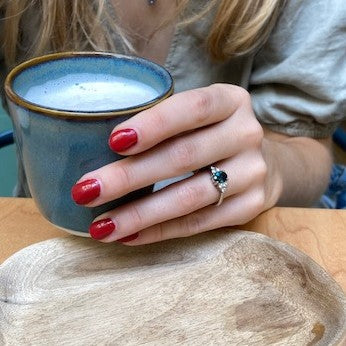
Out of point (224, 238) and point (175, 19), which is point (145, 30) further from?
point (224, 238)

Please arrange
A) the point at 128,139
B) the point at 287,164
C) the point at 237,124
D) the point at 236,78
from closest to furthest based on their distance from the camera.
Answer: the point at 128,139, the point at 237,124, the point at 287,164, the point at 236,78

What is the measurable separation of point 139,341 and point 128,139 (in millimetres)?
131

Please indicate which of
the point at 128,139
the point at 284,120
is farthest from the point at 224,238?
the point at 284,120

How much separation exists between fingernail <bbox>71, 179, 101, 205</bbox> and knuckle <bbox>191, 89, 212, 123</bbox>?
0.09m

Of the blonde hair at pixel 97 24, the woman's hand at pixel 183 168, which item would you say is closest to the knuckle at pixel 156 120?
the woman's hand at pixel 183 168

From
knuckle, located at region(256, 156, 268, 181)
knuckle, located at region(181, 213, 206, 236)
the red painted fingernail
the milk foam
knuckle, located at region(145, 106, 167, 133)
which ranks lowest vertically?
the red painted fingernail

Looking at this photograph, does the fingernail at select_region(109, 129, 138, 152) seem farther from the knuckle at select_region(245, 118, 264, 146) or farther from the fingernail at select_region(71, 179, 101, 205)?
the knuckle at select_region(245, 118, 264, 146)

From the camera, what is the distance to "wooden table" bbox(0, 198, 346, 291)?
1.85ft

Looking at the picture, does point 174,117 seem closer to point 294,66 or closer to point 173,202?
point 173,202

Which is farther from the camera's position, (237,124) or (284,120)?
(284,120)

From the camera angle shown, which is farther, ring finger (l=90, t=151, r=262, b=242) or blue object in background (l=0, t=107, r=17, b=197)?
blue object in background (l=0, t=107, r=17, b=197)

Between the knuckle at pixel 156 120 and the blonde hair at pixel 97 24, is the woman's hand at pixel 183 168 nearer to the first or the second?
the knuckle at pixel 156 120

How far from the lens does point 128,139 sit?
0.44 metres

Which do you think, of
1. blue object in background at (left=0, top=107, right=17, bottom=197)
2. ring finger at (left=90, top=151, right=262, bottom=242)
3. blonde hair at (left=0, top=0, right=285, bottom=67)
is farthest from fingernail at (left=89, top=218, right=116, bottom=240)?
blue object in background at (left=0, top=107, right=17, bottom=197)
